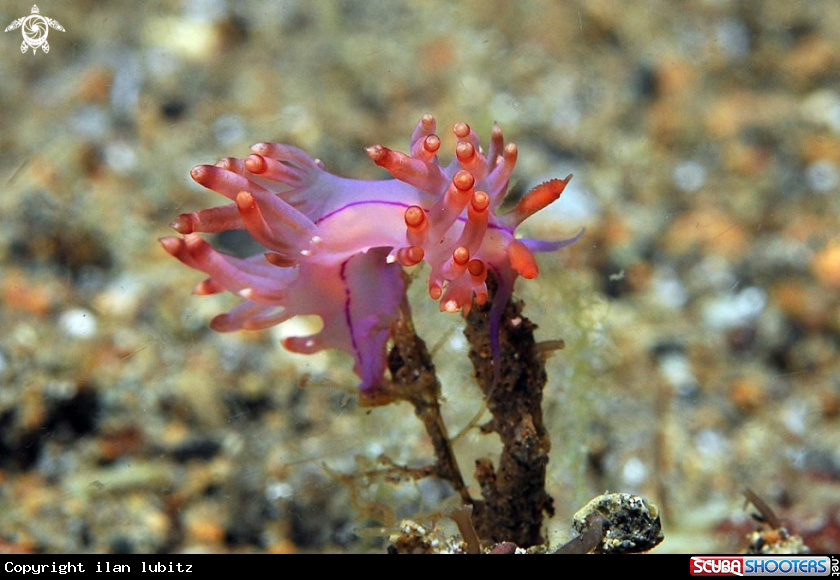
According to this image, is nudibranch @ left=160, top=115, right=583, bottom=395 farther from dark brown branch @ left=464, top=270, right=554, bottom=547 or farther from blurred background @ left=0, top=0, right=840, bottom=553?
blurred background @ left=0, top=0, right=840, bottom=553

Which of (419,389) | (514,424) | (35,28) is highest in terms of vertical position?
(35,28)

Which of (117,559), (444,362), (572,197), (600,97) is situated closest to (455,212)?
(444,362)

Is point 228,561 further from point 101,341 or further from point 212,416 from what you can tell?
point 101,341

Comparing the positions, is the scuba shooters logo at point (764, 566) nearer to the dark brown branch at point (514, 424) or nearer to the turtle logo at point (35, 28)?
the dark brown branch at point (514, 424)

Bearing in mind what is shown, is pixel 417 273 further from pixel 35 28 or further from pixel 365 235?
pixel 35 28

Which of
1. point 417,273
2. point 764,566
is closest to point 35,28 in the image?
point 417,273

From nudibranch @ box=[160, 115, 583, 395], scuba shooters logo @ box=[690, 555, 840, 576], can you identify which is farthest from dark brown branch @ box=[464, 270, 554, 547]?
scuba shooters logo @ box=[690, 555, 840, 576]

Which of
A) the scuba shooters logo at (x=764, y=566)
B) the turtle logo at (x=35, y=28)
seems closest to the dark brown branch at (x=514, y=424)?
the scuba shooters logo at (x=764, y=566)
